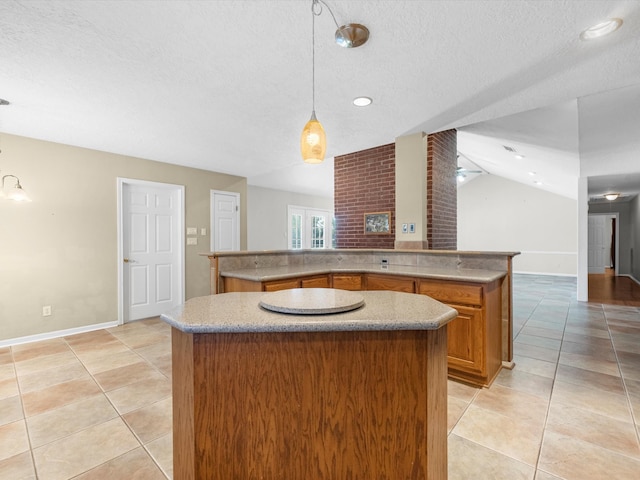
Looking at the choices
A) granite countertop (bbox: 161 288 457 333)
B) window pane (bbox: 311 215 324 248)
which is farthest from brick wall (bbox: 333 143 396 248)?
window pane (bbox: 311 215 324 248)

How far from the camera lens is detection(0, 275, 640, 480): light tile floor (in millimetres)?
1630

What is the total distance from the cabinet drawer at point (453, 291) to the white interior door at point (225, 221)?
11.9ft

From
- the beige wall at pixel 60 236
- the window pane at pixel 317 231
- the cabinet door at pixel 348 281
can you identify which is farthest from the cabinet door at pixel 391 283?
the window pane at pixel 317 231

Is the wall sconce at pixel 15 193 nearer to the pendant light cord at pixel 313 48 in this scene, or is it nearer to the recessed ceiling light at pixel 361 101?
the pendant light cord at pixel 313 48

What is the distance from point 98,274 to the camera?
4062mm

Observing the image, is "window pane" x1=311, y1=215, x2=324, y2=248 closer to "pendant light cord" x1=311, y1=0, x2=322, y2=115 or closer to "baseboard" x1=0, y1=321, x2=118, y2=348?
"baseboard" x1=0, y1=321, x2=118, y2=348

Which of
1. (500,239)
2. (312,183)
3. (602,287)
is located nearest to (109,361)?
(312,183)

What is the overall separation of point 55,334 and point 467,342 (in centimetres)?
458

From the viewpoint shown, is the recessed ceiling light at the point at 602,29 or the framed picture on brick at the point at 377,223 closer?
the recessed ceiling light at the point at 602,29

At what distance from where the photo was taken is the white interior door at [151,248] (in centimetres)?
436

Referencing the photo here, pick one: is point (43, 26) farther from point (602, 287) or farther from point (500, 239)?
point (500, 239)

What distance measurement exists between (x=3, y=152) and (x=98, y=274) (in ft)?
5.47

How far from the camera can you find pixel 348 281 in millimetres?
3172

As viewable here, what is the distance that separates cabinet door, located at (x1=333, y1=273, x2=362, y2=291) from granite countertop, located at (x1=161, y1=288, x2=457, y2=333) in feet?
5.65
